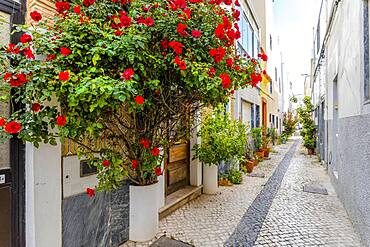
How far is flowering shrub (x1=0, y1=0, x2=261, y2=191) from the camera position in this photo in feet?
7.63

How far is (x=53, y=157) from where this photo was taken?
9.21ft

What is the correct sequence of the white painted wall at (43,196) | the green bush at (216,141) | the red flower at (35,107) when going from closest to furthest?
1. the red flower at (35,107)
2. the white painted wall at (43,196)
3. the green bush at (216,141)

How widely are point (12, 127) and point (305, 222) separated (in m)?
4.67

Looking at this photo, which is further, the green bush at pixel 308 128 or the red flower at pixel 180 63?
the green bush at pixel 308 128

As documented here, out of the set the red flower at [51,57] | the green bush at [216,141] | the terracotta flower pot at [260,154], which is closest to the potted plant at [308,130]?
the terracotta flower pot at [260,154]

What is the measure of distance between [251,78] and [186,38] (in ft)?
3.86

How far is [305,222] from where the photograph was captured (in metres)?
4.61

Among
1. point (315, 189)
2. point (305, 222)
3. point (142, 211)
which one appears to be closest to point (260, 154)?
point (315, 189)

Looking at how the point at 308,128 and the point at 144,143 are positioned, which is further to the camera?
the point at 308,128

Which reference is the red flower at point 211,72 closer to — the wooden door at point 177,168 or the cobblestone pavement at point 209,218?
the cobblestone pavement at point 209,218

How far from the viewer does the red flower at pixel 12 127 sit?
87.1 inches

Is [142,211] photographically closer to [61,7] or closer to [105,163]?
[105,163]

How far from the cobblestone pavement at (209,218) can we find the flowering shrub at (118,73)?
110 cm

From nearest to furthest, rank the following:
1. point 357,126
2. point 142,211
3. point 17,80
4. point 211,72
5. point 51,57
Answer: point 17,80 < point 51,57 < point 211,72 < point 142,211 < point 357,126
